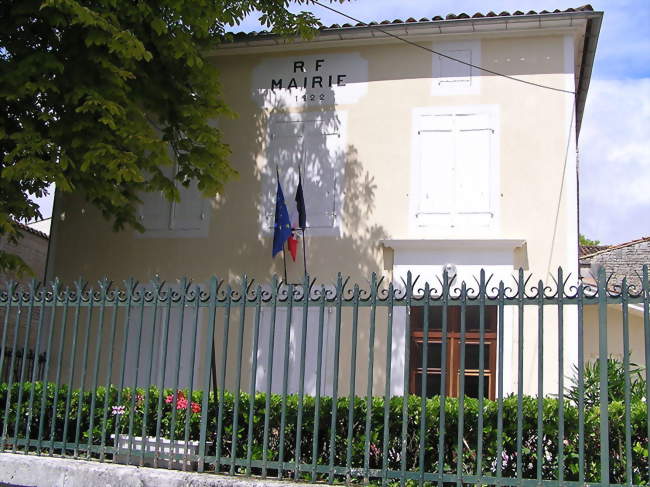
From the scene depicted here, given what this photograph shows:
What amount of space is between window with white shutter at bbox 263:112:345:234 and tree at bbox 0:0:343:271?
1571 millimetres

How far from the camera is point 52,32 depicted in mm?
9461

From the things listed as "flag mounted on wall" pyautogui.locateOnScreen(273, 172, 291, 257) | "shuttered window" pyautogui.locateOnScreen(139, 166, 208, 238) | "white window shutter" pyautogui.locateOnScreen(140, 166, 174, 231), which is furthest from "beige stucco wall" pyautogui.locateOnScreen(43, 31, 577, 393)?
"flag mounted on wall" pyautogui.locateOnScreen(273, 172, 291, 257)

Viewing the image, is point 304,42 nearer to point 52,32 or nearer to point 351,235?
point 351,235

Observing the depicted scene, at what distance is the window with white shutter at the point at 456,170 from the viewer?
10.8m

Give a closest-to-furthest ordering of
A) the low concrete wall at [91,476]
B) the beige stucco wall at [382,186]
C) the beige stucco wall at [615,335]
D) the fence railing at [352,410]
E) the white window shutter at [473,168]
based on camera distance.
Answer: the fence railing at [352,410]
the low concrete wall at [91,476]
the beige stucco wall at [382,186]
the white window shutter at [473,168]
the beige stucco wall at [615,335]

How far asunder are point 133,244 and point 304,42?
4.05 metres

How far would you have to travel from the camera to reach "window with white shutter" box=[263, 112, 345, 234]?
11.3 m

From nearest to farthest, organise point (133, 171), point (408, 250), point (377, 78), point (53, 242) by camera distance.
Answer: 1. point (133, 171)
2. point (408, 250)
3. point (377, 78)
4. point (53, 242)

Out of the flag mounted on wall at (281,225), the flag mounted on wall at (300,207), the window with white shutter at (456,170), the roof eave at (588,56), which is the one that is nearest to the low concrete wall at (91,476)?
the flag mounted on wall at (281,225)

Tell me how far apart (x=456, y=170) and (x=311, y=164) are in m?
2.14

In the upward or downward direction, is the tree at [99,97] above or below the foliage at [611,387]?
above

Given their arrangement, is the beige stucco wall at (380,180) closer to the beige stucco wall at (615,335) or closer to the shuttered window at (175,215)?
the shuttered window at (175,215)

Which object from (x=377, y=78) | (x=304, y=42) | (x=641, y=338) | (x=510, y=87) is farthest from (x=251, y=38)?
(x=641, y=338)

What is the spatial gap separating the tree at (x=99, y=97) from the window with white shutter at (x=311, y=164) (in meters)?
1.57
